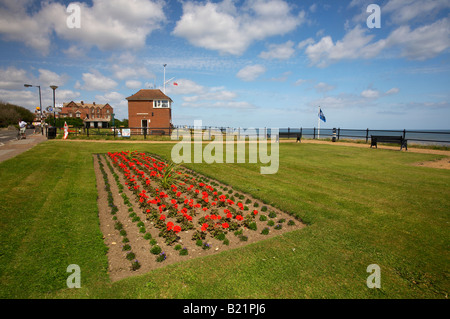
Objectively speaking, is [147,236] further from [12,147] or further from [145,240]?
[12,147]

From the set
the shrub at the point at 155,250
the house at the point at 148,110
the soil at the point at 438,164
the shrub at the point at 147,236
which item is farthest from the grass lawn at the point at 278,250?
the house at the point at 148,110

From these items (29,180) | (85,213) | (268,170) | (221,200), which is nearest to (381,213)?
(221,200)

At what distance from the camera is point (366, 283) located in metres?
3.18

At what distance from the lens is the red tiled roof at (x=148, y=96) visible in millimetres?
40562

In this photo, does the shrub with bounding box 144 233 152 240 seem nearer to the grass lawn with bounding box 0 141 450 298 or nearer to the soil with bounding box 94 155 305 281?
the soil with bounding box 94 155 305 281

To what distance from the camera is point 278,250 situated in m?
4.00

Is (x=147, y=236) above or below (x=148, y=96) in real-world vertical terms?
below

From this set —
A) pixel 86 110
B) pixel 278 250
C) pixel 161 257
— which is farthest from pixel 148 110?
pixel 86 110

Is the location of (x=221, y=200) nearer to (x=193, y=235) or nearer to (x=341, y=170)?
(x=193, y=235)

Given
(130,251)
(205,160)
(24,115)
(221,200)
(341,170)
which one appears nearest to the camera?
(130,251)

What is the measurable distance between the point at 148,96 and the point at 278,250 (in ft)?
138

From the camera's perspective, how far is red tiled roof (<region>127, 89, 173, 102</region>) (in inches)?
1597

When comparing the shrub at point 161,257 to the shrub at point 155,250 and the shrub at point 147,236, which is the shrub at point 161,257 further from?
the shrub at point 147,236
